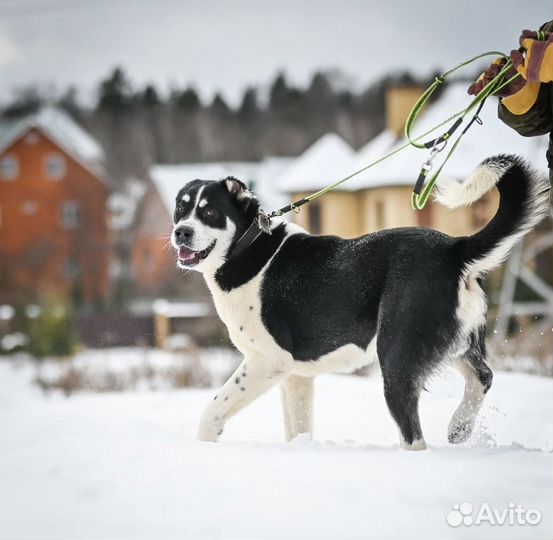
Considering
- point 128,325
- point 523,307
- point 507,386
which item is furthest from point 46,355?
point 507,386

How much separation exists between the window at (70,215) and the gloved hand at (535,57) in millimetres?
18027

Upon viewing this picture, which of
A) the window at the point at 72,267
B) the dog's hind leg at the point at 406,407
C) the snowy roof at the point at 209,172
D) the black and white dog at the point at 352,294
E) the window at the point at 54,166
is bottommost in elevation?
→ the window at the point at 72,267

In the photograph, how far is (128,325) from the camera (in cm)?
1596

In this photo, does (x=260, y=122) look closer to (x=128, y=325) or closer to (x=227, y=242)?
(x=128, y=325)

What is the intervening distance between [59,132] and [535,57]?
755 inches

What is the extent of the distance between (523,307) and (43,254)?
39.5 ft

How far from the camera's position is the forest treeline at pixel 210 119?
17984 millimetres

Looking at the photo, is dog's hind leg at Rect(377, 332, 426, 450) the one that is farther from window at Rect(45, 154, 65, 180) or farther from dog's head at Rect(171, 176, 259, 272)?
window at Rect(45, 154, 65, 180)

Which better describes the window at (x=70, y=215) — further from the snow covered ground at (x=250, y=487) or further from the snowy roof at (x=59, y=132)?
the snow covered ground at (x=250, y=487)

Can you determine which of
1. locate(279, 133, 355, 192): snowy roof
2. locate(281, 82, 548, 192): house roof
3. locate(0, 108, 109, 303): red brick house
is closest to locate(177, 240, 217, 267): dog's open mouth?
locate(281, 82, 548, 192): house roof

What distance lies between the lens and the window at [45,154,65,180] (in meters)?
20.0

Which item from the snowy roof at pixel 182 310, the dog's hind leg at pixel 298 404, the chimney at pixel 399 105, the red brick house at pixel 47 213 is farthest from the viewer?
the red brick house at pixel 47 213

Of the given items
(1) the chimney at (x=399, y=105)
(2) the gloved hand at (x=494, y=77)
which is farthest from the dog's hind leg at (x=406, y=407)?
(1) the chimney at (x=399, y=105)

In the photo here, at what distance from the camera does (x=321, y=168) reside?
14312 millimetres
